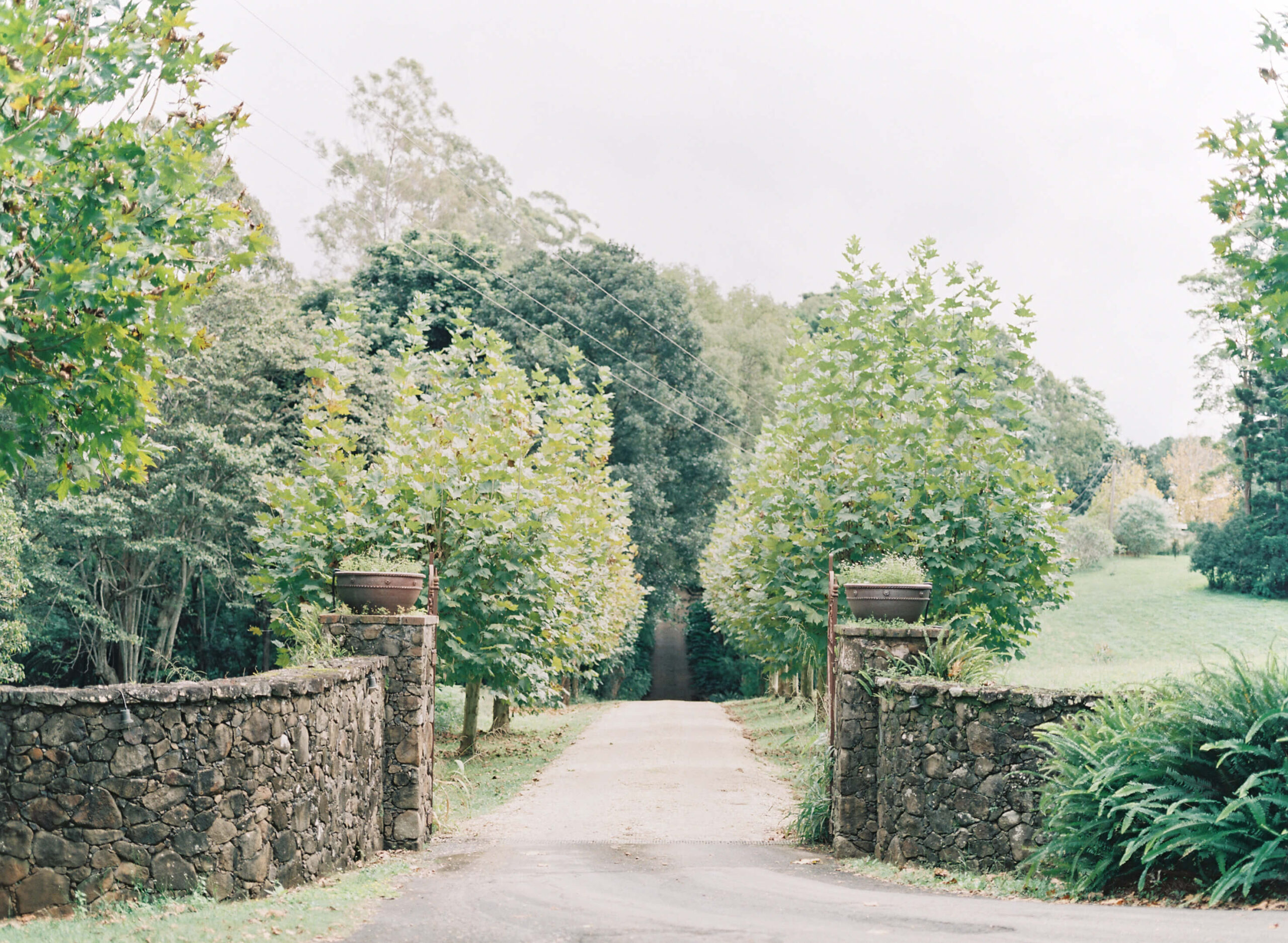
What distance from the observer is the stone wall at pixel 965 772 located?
706 centimetres

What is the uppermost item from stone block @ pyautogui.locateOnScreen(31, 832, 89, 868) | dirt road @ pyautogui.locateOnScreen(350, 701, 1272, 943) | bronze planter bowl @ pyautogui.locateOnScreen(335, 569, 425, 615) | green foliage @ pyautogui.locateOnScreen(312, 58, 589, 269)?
green foliage @ pyautogui.locateOnScreen(312, 58, 589, 269)

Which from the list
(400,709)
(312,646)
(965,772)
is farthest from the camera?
(400,709)

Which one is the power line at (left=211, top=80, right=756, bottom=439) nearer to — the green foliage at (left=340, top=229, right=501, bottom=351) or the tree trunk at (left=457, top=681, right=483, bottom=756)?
the green foliage at (left=340, top=229, right=501, bottom=351)

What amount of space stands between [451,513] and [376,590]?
416 centimetres

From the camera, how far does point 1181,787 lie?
235 inches

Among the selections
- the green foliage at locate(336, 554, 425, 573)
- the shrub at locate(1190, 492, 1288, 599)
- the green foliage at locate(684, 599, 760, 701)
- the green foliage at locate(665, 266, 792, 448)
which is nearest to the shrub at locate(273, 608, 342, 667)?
the green foliage at locate(336, 554, 425, 573)

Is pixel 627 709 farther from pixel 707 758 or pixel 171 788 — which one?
pixel 171 788

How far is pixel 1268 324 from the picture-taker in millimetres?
9953

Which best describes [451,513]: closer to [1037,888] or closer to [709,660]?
[1037,888]

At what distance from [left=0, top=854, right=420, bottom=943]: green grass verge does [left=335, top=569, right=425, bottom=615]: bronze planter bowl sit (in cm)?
267

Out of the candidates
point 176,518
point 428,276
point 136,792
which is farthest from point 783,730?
point 428,276

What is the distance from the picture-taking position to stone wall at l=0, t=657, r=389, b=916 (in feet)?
18.7

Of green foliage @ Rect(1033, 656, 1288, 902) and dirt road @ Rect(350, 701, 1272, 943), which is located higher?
green foliage @ Rect(1033, 656, 1288, 902)

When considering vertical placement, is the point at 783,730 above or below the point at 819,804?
below
